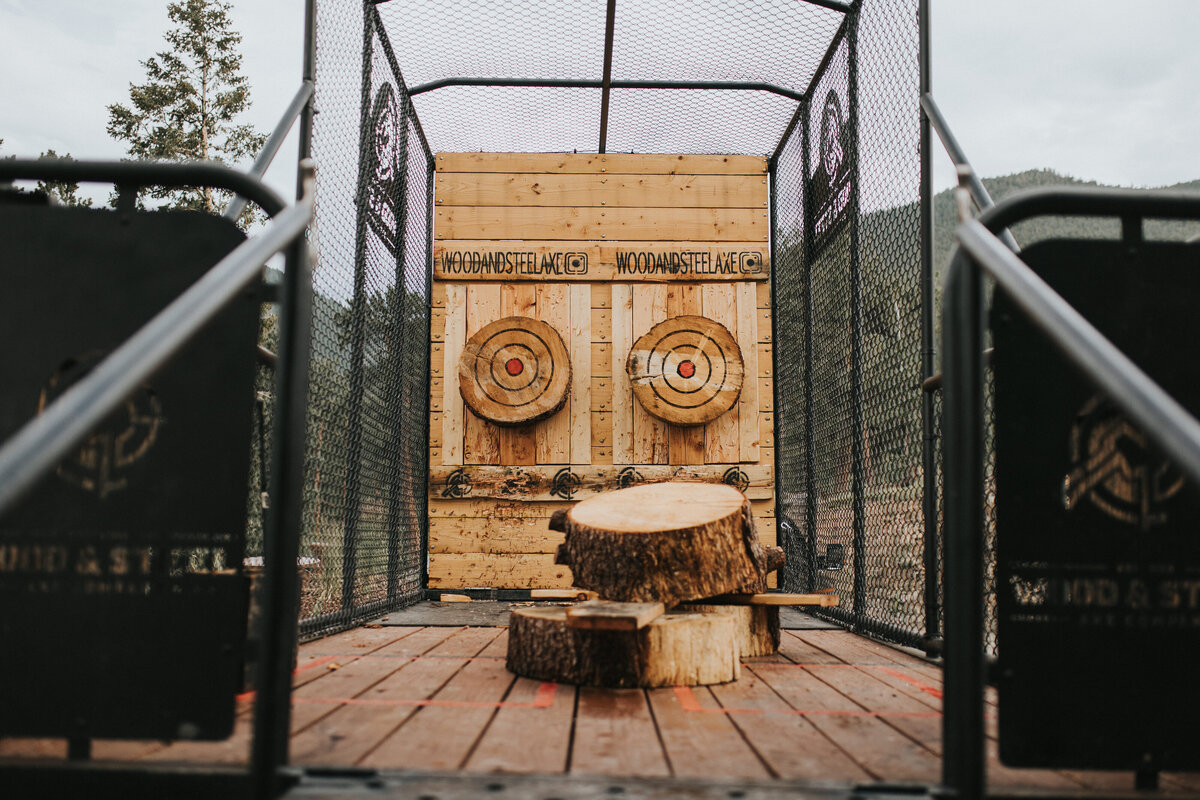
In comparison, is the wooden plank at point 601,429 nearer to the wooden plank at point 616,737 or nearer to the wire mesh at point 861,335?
the wire mesh at point 861,335

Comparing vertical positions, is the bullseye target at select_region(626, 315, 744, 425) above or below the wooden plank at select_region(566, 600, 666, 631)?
above

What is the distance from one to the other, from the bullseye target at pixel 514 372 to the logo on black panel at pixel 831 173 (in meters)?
1.79

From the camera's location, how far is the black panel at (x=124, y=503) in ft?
4.54

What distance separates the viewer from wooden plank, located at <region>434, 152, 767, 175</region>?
5.71m

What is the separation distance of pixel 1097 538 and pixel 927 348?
6.29ft

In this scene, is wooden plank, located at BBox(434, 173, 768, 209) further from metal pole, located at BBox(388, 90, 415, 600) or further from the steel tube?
the steel tube

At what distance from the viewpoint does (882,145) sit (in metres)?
3.82

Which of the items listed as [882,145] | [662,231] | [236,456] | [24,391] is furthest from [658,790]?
[662,231]

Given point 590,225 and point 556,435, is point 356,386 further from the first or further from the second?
point 590,225

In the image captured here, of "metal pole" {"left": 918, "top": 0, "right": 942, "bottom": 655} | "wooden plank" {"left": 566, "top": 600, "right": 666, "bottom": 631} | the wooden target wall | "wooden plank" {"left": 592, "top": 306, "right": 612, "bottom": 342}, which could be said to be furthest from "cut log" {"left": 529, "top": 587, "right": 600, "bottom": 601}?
"wooden plank" {"left": 592, "top": 306, "right": 612, "bottom": 342}

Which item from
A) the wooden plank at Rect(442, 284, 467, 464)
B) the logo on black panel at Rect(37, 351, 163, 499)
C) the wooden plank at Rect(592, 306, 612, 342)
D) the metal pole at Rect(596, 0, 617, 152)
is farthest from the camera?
the wooden plank at Rect(592, 306, 612, 342)

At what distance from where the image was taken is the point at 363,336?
3.92 metres

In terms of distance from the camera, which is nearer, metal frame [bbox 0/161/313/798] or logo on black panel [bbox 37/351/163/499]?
metal frame [bbox 0/161/313/798]

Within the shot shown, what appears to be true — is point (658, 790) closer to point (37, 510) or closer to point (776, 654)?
point (37, 510)
